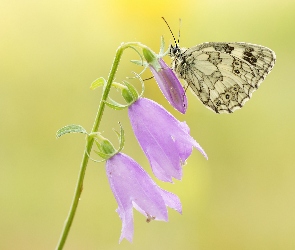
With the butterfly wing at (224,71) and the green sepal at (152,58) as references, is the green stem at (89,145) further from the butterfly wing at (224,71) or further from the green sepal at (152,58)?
the butterfly wing at (224,71)

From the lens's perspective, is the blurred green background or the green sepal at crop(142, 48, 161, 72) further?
the blurred green background

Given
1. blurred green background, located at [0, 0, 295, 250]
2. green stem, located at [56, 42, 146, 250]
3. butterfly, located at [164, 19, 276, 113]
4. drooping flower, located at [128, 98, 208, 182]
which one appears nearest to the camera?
green stem, located at [56, 42, 146, 250]

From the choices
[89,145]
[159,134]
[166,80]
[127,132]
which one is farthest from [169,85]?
[127,132]

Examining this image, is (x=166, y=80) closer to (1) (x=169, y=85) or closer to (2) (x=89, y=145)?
(1) (x=169, y=85)

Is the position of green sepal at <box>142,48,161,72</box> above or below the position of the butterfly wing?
above

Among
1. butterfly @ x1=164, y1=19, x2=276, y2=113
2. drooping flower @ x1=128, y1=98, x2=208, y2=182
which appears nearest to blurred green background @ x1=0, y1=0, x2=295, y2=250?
butterfly @ x1=164, y1=19, x2=276, y2=113

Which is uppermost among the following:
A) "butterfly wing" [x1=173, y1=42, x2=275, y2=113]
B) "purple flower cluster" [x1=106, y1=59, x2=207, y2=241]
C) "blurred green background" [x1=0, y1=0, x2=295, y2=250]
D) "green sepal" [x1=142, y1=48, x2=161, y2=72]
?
"green sepal" [x1=142, y1=48, x2=161, y2=72]

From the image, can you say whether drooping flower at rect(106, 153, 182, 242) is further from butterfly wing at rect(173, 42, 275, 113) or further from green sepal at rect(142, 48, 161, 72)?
butterfly wing at rect(173, 42, 275, 113)
